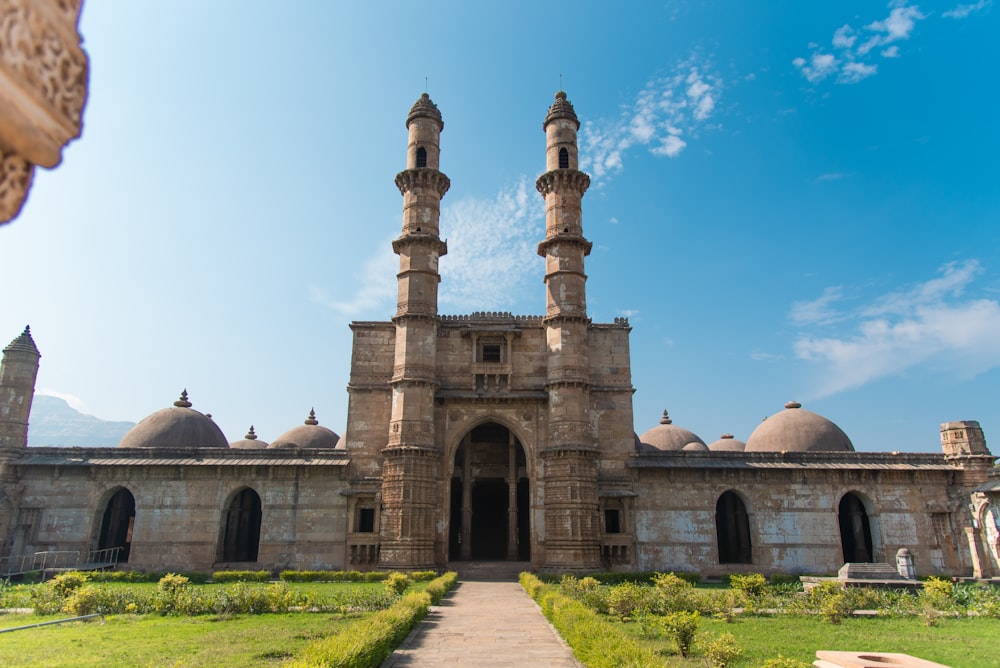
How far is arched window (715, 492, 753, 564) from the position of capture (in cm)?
2806

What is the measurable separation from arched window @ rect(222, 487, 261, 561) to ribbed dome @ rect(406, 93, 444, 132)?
708 inches

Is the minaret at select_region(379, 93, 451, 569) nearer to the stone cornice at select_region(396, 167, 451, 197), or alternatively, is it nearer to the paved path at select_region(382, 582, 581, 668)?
the stone cornice at select_region(396, 167, 451, 197)

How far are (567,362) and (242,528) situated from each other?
16.3 metres

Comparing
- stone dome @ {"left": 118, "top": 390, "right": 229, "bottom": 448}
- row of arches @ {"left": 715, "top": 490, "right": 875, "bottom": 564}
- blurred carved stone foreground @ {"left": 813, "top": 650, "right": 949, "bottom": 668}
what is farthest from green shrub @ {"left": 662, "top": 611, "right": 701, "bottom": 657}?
stone dome @ {"left": 118, "top": 390, "right": 229, "bottom": 448}

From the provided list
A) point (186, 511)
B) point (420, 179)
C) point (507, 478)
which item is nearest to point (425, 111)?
point (420, 179)

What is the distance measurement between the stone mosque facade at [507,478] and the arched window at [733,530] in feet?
0.92

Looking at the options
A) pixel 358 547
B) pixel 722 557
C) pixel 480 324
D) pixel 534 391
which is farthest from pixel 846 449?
pixel 358 547

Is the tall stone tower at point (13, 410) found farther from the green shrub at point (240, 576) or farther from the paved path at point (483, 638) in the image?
the paved path at point (483, 638)

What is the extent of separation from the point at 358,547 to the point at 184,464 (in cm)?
775

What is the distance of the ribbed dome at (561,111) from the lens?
2967 cm

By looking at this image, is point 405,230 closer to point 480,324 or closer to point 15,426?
point 480,324

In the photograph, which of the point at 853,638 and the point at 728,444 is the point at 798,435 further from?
the point at 853,638

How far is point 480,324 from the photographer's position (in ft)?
91.4

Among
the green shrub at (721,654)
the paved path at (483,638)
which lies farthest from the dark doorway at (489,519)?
the green shrub at (721,654)
